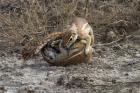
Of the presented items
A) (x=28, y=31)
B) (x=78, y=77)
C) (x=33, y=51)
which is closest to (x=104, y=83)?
(x=78, y=77)

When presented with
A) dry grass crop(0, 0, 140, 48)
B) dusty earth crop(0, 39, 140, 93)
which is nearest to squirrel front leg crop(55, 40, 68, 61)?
dusty earth crop(0, 39, 140, 93)

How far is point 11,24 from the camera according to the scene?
6.54 metres

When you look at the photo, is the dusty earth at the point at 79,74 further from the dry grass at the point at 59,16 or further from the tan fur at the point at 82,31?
the dry grass at the point at 59,16

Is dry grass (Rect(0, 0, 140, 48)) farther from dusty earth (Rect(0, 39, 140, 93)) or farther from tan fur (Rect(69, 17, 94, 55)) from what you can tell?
tan fur (Rect(69, 17, 94, 55))

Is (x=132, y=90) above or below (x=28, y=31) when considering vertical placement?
below

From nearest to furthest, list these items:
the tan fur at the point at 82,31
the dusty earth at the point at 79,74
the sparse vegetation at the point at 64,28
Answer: the dusty earth at the point at 79,74
the sparse vegetation at the point at 64,28
the tan fur at the point at 82,31

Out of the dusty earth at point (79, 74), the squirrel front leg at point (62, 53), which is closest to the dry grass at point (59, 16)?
the dusty earth at point (79, 74)

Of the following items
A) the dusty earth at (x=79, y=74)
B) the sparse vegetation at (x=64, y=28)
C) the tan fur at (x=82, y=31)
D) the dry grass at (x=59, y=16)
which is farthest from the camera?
the dry grass at (x=59, y=16)

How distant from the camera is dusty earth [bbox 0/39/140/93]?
4.88 meters

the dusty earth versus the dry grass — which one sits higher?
the dry grass

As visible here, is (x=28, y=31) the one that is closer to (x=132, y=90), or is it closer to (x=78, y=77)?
(x=78, y=77)

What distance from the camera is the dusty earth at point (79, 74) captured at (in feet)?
16.0

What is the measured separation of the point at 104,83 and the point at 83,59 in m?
0.54

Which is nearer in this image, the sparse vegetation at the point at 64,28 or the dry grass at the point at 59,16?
the sparse vegetation at the point at 64,28
